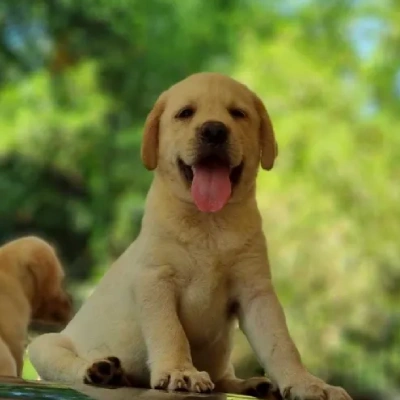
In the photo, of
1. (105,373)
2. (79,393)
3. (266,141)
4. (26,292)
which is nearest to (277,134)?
(26,292)

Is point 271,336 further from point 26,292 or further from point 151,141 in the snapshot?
point 26,292

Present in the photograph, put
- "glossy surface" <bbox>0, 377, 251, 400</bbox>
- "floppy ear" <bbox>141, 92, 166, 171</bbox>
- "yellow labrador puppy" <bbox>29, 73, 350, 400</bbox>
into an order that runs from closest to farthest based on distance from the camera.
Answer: "glossy surface" <bbox>0, 377, 251, 400</bbox>, "yellow labrador puppy" <bbox>29, 73, 350, 400</bbox>, "floppy ear" <bbox>141, 92, 166, 171</bbox>

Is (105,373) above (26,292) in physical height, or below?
below

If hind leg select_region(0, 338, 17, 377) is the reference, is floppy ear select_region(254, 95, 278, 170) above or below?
above

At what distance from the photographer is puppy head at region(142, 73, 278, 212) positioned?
1080 millimetres

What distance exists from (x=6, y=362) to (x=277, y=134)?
2.40 metres

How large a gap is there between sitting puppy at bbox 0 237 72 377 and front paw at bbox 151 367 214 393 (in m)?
0.37

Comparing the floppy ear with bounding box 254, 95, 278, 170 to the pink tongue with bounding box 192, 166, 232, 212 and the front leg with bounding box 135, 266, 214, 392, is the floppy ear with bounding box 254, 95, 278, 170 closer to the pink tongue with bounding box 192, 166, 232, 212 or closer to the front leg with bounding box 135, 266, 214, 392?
the pink tongue with bounding box 192, 166, 232, 212

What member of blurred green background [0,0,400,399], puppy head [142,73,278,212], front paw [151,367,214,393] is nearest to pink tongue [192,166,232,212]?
puppy head [142,73,278,212]

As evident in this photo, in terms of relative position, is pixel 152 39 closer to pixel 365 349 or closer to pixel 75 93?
pixel 75 93

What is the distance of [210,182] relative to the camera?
109 centimetres

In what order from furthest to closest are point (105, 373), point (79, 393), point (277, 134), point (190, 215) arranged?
1. point (277, 134)
2. point (190, 215)
3. point (105, 373)
4. point (79, 393)

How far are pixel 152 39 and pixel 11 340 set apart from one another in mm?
2713

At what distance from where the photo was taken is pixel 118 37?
3889 millimetres
